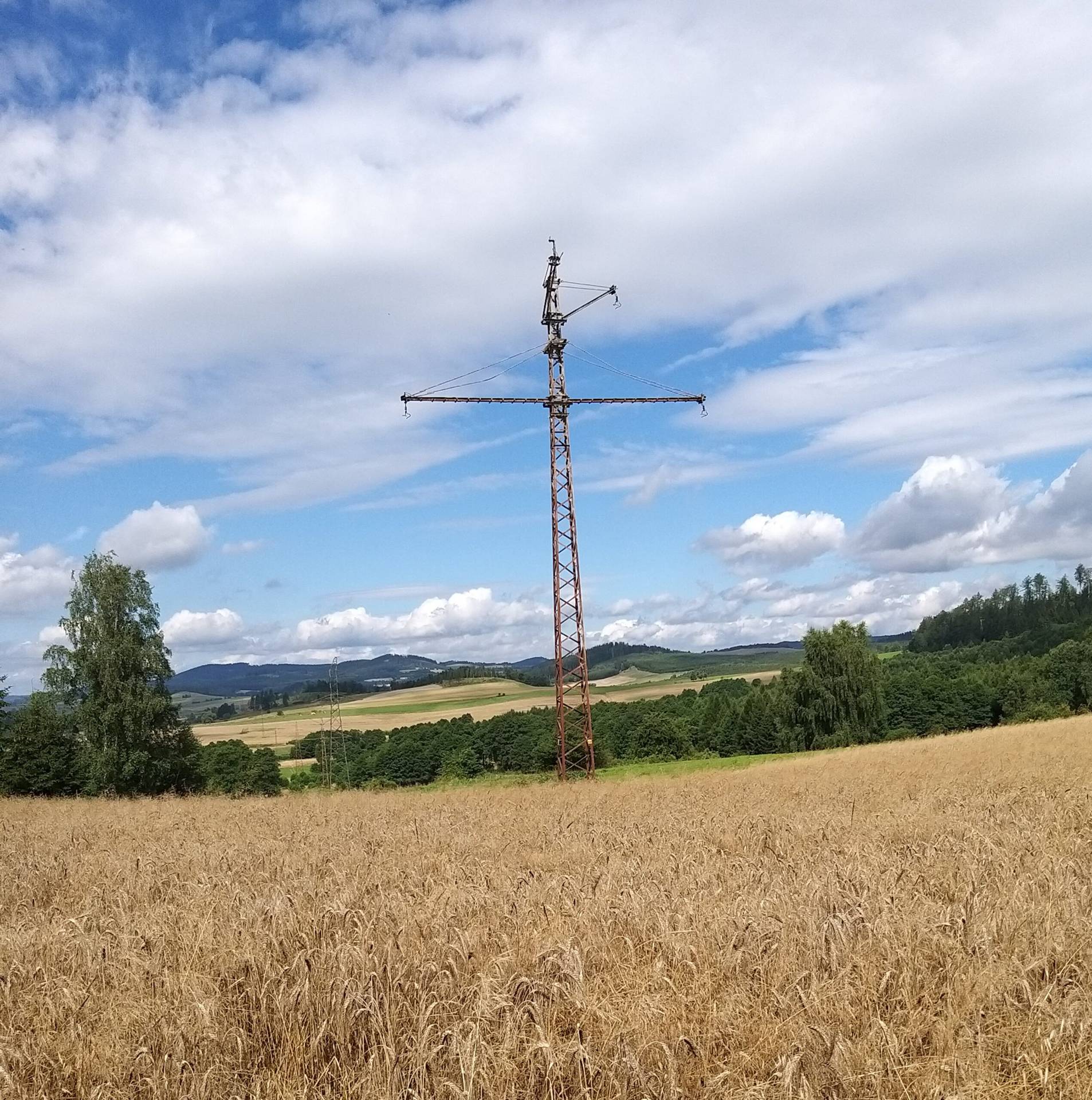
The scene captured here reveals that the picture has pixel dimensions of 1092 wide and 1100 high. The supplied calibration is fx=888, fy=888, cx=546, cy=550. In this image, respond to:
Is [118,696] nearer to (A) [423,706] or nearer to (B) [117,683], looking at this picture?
(B) [117,683]

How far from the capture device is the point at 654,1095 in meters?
3.69

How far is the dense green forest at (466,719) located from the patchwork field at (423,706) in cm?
1250

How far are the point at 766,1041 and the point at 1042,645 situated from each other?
161 m

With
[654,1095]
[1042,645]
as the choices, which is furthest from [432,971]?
[1042,645]

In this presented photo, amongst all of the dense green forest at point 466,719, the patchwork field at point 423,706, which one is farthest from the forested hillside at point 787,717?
the patchwork field at point 423,706

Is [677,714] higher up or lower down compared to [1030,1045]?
lower down

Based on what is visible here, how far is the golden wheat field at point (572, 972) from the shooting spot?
150 inches

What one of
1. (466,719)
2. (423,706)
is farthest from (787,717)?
(423,706)

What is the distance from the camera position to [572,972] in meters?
4.55

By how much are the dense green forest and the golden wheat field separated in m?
28.0

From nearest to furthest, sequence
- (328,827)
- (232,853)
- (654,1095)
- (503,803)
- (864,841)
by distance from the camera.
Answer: (654,1095) < (864,841) < (232,853) < (328,827) < (503,803)

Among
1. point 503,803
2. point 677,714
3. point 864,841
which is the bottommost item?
point 677,714

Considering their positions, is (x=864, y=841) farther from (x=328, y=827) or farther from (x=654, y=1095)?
(x=328, y=827)

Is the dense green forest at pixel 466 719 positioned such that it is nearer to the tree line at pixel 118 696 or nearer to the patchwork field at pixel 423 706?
the tree line at pixel 118 696
